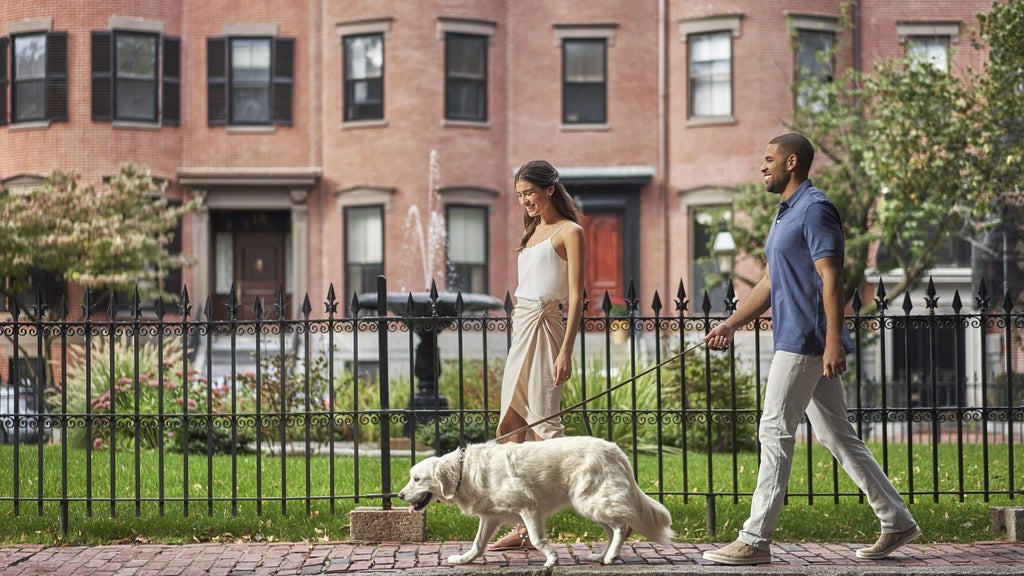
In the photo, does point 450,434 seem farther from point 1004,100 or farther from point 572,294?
point 1004,100

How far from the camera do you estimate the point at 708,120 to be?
2631 centimetres

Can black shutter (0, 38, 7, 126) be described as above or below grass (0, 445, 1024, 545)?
above

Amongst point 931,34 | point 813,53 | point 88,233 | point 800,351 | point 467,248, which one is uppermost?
point 931,34

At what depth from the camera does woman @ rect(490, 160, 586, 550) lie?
24.6 feet

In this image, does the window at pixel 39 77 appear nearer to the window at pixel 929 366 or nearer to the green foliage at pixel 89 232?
the green foliage at pixel 89 232

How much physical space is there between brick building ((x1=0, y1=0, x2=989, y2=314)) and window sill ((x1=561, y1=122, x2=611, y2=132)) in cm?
5

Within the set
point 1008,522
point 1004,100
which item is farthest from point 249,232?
point 1008,522

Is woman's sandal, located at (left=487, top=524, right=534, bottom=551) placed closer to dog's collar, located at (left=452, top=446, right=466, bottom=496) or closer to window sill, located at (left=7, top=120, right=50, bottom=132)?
dog's collar, located at (left=452, top=446, right=466, bottom=496)

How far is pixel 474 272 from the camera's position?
2678 centimetres

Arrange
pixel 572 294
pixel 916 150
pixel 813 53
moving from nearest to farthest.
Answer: pixel 572 294 < pixel 916 150 < pixel 813 53

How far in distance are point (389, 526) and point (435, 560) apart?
831 millimetres

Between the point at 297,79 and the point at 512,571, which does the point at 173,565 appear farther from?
the point at 297,79

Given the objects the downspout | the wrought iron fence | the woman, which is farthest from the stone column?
the woman

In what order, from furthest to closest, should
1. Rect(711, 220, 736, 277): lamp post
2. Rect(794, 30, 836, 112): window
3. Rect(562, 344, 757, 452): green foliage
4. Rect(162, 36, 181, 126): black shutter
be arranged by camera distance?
Rect(162, 36, 181, 126): black shutter → Rect(794, 30, 836, 112): window → Rect(711, 220, 736, 277): lamp post → Rect(562, 344, 757, 452): green foliage
